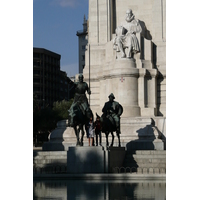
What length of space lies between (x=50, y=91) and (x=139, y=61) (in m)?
85.8

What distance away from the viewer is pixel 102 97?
1463 inches

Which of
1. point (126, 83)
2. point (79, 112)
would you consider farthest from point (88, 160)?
point (126, 83)

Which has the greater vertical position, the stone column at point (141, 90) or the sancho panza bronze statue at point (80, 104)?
the stone column at point (141, 90)

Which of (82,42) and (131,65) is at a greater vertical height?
(82,42)

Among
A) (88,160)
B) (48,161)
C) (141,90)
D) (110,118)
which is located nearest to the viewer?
(88,160)

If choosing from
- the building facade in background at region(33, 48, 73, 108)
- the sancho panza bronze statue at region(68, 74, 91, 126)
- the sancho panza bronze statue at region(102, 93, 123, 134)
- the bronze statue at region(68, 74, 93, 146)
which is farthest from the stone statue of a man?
the building facade in background at region(33, 48, 73, 108)

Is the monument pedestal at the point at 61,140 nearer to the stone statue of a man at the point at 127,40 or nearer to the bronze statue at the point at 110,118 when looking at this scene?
the stone statue of a man at the point at 127,40

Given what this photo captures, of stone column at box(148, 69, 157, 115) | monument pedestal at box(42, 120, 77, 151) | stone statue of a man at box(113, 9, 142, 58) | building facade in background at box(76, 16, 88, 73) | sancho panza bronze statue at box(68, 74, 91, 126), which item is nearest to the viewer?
sancho panza bronze statue at box(68, 74, 91, 126)

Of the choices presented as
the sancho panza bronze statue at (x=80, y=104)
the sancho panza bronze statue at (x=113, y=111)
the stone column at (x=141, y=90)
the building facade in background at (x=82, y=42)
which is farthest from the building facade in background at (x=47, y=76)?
the sancho panza bronze statue at (x=80, y=104)

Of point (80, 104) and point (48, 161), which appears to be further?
point (48, 161)

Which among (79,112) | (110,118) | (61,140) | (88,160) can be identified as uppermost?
(79,112)

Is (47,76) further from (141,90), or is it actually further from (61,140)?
(61,140)

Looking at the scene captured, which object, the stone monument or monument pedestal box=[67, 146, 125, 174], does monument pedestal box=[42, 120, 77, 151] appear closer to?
the stone monument
